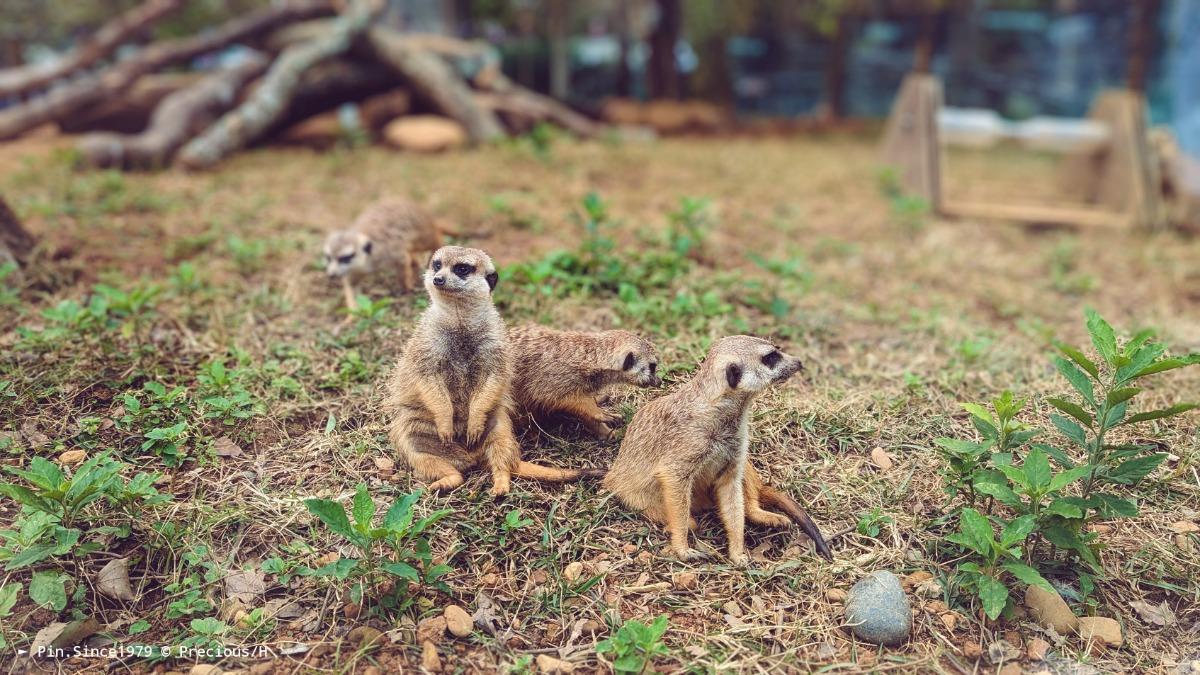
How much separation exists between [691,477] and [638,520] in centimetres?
27

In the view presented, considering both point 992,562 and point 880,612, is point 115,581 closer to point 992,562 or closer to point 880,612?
point 880,612

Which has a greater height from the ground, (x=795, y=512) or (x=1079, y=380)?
(x=1079, y=380)

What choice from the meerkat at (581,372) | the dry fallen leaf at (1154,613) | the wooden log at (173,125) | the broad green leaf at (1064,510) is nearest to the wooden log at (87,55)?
the wooden log at (173,125)

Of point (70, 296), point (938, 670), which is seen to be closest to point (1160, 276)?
point (938, 670)

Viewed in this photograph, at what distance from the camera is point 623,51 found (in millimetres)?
13492

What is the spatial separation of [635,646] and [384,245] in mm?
2697

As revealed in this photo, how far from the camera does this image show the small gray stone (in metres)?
2.38

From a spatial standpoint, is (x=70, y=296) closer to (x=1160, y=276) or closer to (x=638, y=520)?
(x=638, y=520)

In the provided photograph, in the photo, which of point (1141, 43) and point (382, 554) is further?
point (1141, 43)

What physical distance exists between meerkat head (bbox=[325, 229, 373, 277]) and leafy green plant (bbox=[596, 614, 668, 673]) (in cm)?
249

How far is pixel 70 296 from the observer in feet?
12.8

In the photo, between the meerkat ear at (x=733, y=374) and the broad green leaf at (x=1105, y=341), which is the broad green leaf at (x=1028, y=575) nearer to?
the broad green leaf at (x=1105, y=341)

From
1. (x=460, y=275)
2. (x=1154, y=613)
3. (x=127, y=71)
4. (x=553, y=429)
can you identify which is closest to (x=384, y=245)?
(x=460, y=275)

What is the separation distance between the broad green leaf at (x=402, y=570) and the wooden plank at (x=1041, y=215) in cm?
622
